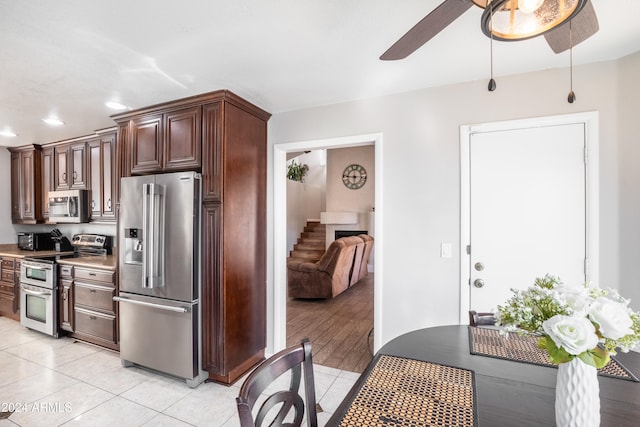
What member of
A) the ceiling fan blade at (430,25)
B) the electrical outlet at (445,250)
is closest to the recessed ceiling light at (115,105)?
the ceiling fan blade at (430,25)

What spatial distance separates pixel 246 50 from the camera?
1.94m

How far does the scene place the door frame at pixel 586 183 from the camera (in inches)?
80.0

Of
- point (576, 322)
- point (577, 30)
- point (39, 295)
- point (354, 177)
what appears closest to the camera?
point (576, 322)

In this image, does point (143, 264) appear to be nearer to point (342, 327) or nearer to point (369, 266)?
point (342, 327)

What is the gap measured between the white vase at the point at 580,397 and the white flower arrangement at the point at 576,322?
0.17 ft

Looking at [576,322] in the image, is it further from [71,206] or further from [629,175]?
[71,206]

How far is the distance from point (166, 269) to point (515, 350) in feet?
8.07

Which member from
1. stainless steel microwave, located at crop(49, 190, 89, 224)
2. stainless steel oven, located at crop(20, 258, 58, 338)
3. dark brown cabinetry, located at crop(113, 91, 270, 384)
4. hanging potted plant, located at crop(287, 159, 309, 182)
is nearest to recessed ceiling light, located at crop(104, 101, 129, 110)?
dark brown cabinetry, located at crop(113, 91, 270, 384)

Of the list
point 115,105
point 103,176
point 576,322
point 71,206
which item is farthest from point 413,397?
point 71,206

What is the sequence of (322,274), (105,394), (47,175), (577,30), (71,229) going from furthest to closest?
1. (322,274)
2. (71,229)
3. (47,175)
4. (105,394)
5. (577,30)

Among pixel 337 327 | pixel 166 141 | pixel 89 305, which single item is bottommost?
pixel 337 327

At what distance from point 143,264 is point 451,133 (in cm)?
269

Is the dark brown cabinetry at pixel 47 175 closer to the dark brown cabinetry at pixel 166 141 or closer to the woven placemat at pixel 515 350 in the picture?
the dark brown cabinetry at pixel 166 141

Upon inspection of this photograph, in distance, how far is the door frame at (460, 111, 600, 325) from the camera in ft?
6.66
